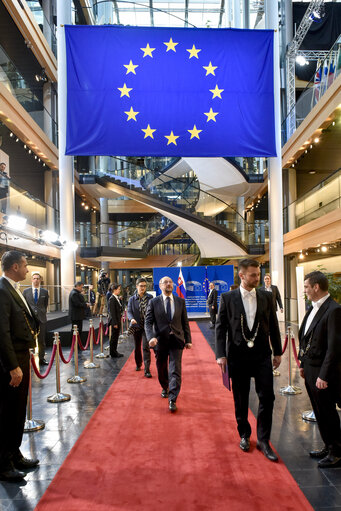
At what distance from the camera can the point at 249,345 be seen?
3.79 meters

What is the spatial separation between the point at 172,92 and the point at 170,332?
692 centimetres

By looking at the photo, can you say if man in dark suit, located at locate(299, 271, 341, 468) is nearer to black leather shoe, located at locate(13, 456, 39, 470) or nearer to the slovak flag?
black leather shoe, located at locate(13, 456, 39, 470)

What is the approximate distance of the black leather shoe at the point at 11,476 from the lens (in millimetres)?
3436

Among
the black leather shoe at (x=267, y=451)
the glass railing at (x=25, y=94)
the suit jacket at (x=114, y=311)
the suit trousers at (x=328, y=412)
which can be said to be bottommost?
the black leather shoe at (x=267, y=451)

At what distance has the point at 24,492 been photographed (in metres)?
3.26

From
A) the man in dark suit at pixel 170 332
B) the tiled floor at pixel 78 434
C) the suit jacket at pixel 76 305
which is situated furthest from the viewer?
the suit jacket at pixel 76 305

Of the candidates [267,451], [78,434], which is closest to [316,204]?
[267,451]

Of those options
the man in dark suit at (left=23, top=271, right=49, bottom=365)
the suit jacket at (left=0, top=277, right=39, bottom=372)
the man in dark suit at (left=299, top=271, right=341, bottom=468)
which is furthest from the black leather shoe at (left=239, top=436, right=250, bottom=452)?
the man in dark suit at (left=23, top=271, right=49, bottom=365)

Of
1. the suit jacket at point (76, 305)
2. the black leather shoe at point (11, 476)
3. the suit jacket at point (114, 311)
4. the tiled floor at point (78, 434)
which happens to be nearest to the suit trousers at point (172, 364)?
the tiled floor at point (78, 434)

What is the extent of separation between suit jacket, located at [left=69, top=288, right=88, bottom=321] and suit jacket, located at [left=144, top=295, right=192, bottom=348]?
4511 millimetres

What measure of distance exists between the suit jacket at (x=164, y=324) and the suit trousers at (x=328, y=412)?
2.06 metres

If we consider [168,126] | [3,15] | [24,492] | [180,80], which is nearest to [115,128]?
[168,126]

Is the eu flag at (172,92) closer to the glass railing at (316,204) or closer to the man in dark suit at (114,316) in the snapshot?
the glass railing at (316,204)

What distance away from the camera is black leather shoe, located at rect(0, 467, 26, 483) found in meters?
3.44
